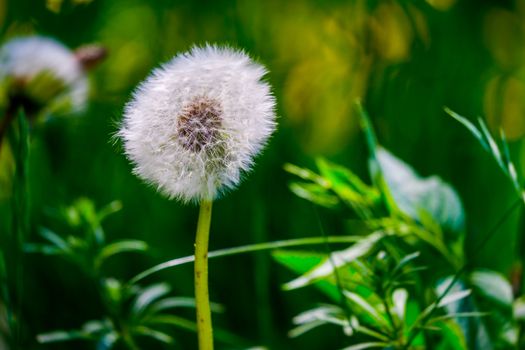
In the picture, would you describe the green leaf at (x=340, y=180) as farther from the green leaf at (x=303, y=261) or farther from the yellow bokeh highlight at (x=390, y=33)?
the yellow bokeh highlight at (x=390, y=33)

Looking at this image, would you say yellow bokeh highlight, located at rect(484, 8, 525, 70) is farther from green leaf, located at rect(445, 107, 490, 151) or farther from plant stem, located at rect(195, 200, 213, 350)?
plant stem, located at rect(195, 200, 213, 350)

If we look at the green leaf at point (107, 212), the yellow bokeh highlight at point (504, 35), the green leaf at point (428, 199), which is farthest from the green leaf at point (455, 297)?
the yellow bokeh highlight at point (504, 35)

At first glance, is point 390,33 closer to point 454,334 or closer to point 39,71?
point 39,71

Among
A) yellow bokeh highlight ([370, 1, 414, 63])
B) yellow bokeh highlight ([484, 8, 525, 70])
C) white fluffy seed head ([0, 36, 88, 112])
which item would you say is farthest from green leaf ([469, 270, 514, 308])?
yellow bokeh highlight ([484, 8, 525, 70])

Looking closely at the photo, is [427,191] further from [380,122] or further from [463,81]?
[463,81]

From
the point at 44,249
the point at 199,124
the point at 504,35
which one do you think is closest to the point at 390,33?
the point at 504,35

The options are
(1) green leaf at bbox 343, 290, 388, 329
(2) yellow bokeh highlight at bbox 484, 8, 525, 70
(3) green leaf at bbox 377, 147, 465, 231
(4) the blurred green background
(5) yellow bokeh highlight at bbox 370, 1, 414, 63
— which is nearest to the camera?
(1) green leaf at bbox 343, 290, 388, 329

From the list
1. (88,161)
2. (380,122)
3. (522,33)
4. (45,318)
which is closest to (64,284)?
(45,318)
